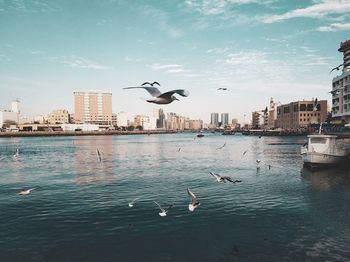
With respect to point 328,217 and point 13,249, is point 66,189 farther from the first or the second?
point 328,217

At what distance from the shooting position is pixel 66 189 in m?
31.3

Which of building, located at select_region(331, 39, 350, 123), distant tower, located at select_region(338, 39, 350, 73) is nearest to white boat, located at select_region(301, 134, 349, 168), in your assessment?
building, located at select_region(331, 39, 350, 123)

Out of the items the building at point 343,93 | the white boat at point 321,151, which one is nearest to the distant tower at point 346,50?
the building at point 343,93

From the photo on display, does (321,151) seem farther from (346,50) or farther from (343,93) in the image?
(346,50)

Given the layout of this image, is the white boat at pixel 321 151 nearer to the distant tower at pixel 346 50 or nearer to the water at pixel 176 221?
the water at pixel 176 221

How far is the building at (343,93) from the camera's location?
118562mm

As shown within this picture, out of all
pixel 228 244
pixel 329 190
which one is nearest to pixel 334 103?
pixel 329 190

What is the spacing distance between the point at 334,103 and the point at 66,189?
435 feet

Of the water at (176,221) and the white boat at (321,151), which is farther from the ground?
the white boat at (321,151)

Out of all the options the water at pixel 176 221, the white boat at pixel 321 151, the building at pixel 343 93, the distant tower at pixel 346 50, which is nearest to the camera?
the water at pixel 176 221

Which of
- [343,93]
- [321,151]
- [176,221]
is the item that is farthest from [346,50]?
[176,221]

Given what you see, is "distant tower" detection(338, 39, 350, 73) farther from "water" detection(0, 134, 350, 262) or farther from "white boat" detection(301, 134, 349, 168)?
"water" detection(0, 134, 350, 262)

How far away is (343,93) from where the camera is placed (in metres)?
122

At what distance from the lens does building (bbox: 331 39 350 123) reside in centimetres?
11856
